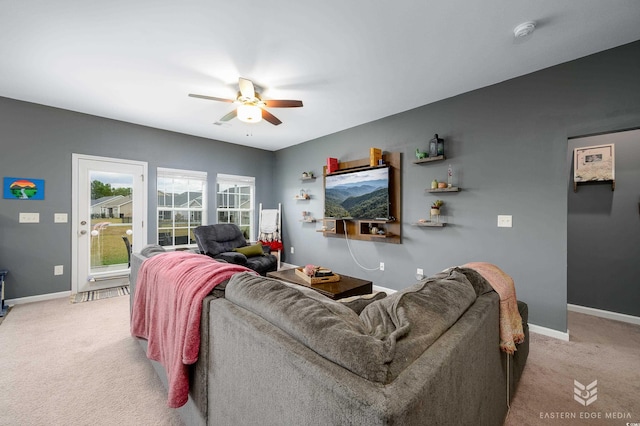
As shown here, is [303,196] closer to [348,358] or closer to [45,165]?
[45,165]

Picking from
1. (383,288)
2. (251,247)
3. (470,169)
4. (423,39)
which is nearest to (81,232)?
(251,247)

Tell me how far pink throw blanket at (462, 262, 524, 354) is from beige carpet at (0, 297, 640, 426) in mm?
647

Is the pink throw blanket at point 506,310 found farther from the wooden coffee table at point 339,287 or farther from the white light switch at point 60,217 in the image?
the white light switch at point 60,217

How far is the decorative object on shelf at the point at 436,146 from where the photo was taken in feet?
11.0

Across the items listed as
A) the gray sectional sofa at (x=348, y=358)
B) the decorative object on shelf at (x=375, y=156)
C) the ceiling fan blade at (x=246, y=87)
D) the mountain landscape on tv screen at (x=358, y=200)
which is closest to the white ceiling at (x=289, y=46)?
the ceiling fan blade at (x=246, y=87)

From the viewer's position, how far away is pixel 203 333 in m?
1.20

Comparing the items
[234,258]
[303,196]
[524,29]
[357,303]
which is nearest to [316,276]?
[234,258]

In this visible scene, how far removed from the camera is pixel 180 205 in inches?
195

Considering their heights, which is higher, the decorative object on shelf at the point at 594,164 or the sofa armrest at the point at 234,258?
the decorative object on shelf at the point at 594,164

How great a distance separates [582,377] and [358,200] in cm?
303

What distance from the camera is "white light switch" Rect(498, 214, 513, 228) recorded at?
292 centimetres

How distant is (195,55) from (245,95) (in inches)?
21.9

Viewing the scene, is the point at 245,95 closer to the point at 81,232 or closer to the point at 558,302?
the point at 81,232

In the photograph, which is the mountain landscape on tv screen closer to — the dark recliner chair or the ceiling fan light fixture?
the dark recliner chair
